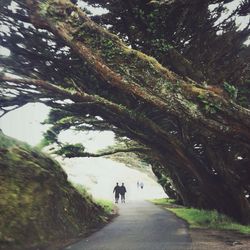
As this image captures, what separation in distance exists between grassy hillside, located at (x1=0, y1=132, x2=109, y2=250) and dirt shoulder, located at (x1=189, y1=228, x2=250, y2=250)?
330cm

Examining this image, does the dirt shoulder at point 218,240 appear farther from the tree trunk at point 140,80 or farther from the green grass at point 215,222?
the tree trunk at point 140,80

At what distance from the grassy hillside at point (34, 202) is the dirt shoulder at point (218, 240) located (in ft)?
10.8

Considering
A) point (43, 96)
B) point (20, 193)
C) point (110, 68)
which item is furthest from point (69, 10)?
point (20, 193)

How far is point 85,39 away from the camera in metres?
9.70

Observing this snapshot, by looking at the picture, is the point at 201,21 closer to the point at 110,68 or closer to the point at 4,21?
the point at 110,68

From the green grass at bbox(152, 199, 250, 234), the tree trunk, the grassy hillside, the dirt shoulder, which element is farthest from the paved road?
the tree trunk

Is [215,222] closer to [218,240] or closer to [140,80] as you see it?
[218,240]

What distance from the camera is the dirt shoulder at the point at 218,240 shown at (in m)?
7.86

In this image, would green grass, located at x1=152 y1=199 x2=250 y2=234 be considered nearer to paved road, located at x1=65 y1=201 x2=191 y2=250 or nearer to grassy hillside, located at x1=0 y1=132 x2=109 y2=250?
paved road, located at x1=65 y1=201 x2=191 y2=250

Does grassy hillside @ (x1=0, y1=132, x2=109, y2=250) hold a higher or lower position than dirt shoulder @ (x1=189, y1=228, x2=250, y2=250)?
higher

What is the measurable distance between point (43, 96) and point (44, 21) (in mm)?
2631

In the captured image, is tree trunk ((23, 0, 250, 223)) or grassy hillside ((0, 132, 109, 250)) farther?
tree trunk ((23, 0, 250, 223))

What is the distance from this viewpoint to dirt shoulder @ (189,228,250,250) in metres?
7.86

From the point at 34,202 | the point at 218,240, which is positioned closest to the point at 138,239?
the point at 218,240
